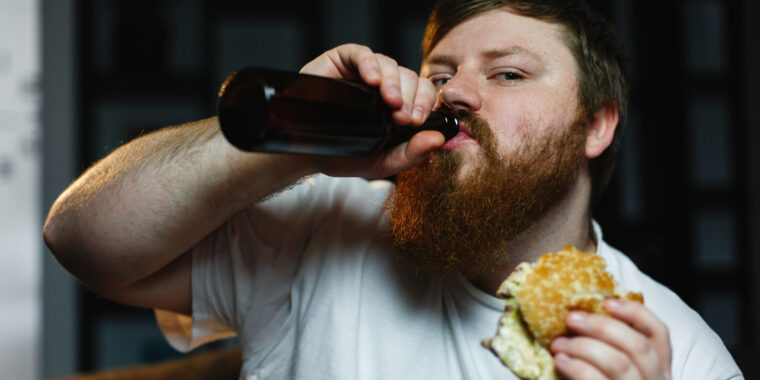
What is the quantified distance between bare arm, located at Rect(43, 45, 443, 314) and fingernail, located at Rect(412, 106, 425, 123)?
0.06 metres

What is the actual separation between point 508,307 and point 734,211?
3.28 m

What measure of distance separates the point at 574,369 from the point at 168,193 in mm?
705

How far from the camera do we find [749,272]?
11.0 ft

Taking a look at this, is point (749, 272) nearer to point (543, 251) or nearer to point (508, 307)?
point (543, 251)

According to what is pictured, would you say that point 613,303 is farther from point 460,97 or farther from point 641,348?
point 460,97

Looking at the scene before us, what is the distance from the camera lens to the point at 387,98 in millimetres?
792

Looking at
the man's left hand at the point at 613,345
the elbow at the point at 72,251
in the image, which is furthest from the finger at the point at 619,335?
the elbow at the point at 72,251

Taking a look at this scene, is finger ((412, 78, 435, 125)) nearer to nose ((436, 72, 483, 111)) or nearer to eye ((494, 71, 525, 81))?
nose ((436, 72, 483, 111))

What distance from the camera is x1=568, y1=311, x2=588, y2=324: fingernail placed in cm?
72

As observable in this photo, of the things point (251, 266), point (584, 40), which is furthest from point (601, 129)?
point (251, 266)

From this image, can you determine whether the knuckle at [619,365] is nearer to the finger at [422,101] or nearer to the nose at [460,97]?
the finger at [422,101]

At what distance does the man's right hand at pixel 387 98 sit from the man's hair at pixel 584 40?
1.55ft

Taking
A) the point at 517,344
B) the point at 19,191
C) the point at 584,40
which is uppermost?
the point at 584,40

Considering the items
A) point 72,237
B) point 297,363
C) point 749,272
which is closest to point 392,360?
point 297,363
